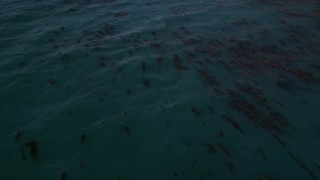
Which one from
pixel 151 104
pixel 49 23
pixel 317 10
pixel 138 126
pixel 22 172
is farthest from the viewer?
pixel 317 10

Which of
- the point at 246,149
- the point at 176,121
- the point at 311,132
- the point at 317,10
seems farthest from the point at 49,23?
the point at 317,10

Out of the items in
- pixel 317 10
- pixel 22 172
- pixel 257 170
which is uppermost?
pixel 317 10

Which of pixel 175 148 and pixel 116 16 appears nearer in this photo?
pixel 175 148

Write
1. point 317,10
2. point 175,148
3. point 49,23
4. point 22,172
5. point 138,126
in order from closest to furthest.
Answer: point 22,172 < point 175,148 < point 138,126 < point 49,23 < point 317,10

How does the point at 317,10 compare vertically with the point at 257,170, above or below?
above

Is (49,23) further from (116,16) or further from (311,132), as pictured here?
(311,132)

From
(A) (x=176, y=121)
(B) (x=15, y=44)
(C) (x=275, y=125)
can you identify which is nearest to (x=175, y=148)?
(A) (x=176, y=121)
